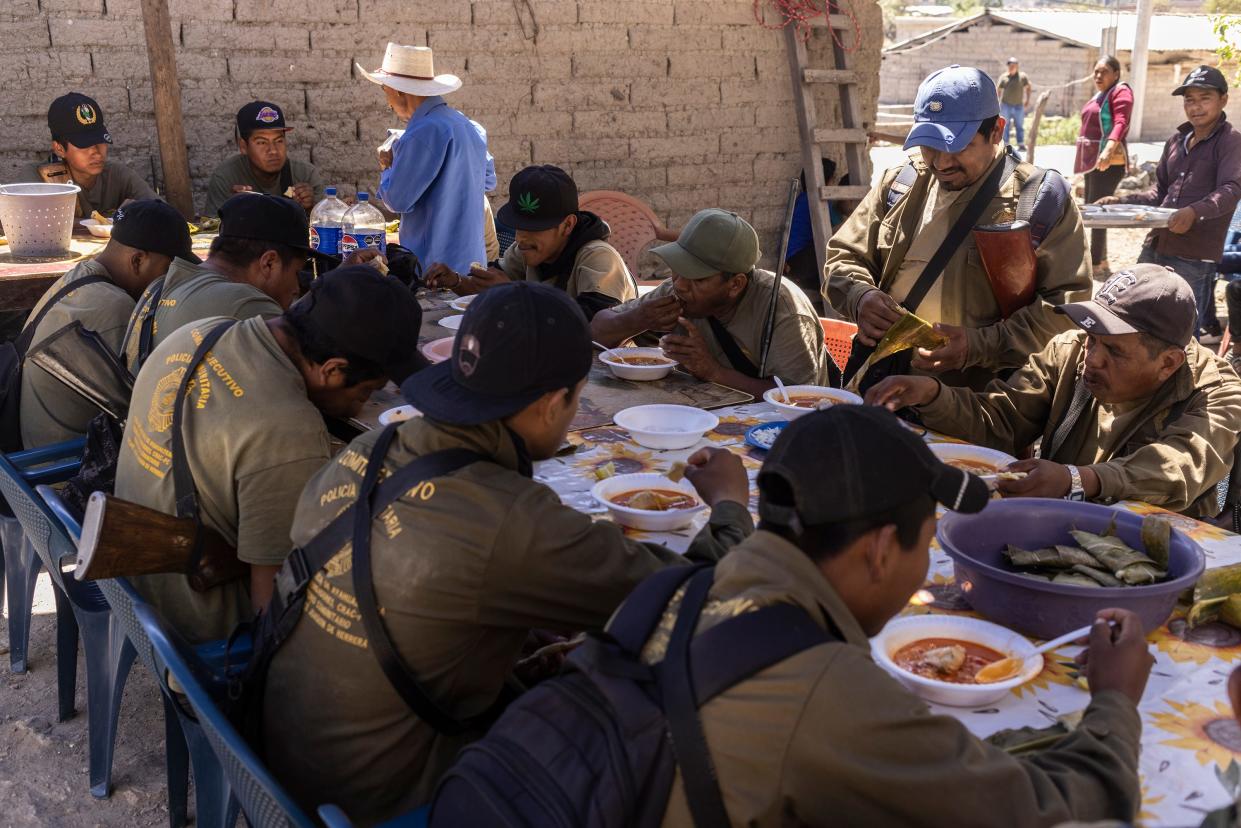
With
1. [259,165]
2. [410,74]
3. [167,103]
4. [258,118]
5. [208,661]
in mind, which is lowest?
[208,661]

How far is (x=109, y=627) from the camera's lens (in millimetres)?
3041

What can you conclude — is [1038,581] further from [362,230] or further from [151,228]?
[362,230]

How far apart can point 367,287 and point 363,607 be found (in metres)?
0.87

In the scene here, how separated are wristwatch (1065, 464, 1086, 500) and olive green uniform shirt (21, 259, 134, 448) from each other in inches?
118

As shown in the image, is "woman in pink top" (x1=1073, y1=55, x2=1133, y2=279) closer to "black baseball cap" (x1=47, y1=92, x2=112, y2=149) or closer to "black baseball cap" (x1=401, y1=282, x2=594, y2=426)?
"black baseball cap" (x1=47, y1=92, x2=112, y2=149)

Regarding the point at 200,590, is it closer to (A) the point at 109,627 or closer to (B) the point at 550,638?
(A) the point at 109,627

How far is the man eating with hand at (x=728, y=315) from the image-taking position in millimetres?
3971

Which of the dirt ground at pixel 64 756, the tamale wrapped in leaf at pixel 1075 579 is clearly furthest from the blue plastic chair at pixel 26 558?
the tamale wrapped in leaf at pixel 1075 579

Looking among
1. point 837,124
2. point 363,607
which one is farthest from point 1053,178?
point 837,124

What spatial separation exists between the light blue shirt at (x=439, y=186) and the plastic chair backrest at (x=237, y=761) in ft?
13.2

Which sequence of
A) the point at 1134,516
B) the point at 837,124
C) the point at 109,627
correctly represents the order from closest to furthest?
the point at 1134,516 → the point at 109,627 → the point at 837,124

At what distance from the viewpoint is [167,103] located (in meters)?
6.25

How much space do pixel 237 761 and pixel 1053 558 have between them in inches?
61.0

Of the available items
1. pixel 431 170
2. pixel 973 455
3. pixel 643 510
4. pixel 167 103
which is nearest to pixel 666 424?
pixel 643 510
